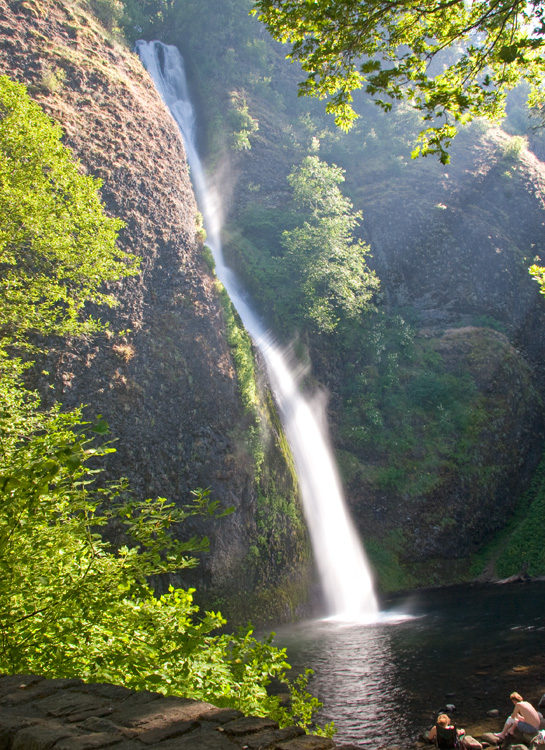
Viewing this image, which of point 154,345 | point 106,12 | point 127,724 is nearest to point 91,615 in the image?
point 127,724

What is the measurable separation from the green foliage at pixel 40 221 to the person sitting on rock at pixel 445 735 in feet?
31.1

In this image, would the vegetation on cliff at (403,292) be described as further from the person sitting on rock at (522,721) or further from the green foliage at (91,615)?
the green foliage at (91,615)

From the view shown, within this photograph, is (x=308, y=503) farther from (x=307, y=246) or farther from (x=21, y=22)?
(x=21, y=22)

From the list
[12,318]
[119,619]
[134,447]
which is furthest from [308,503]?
[119,619]

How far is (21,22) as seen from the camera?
66.6ft

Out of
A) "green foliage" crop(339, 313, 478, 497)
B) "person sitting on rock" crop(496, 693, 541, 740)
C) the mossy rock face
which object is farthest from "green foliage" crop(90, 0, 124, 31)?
"person sitting on rock" crop(496, 693, 541, 740)

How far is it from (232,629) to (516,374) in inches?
819

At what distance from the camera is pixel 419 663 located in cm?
1142

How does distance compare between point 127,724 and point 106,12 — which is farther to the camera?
point 106,12

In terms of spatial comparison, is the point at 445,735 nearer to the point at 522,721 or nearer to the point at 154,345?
the point at 522,721

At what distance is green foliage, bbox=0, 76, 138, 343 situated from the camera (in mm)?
10172

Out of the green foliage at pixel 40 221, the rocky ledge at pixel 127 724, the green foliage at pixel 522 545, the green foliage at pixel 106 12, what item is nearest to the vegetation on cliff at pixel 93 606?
the rocky ledge at pixel 127 724

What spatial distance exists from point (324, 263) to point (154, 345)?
1383 cm

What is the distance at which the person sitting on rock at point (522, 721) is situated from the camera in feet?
24.8
